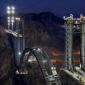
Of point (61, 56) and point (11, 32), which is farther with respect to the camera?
point (61, 56)

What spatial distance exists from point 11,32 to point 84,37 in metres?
25.2

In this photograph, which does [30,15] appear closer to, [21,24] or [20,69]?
[21,24]

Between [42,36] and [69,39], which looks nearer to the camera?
[69,39]

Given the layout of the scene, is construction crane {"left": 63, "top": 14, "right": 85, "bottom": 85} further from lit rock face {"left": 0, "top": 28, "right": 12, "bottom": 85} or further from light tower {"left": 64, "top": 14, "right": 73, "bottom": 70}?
lit rock face {"left": 0, "top": 28, "right": 12, "bottom": 85}

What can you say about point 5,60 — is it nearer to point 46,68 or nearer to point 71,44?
point 71,44

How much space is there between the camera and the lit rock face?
7900 centimetres

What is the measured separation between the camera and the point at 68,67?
80.4m

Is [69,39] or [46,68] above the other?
[69,39]

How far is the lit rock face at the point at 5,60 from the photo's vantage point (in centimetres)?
7900

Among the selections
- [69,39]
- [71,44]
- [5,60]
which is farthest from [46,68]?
[5,60]

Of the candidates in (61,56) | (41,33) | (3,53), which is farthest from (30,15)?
(3,53)

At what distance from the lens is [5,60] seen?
271ft

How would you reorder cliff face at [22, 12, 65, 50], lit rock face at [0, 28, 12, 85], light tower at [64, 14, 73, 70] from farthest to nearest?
cliff face at [22, 12, 65, 50], lit rock face at [0, 28, 12, 85], light tower at [64, 14, 73, 70]

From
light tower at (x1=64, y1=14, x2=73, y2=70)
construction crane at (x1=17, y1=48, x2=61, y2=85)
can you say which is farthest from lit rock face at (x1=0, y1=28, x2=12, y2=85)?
light tower at (x1=64, y1=14, x2=73, y2=70)
